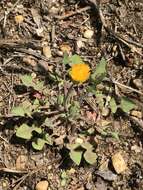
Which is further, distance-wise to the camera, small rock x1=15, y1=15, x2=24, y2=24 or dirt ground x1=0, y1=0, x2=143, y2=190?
small rock x1=15, y1=15, x2=24, y2=24

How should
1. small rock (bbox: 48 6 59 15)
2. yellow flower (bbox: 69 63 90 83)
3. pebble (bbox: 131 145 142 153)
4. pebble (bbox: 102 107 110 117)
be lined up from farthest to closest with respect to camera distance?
small rock (bbox: 48 6 59 15) → pebble (bbox: 102 107 110 117) → pebble (bbox: 131 145 142 153) → yellow flower (bbox: 69 63 90 83)

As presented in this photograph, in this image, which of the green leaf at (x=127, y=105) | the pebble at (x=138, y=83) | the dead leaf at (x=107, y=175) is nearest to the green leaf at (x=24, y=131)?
the dead leaf at (x=107, y=175)

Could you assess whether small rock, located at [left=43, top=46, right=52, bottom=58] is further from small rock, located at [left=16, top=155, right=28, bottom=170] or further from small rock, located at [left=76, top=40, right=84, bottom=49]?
small rock, located at [left=16, top=155, right=28, bottom=170]

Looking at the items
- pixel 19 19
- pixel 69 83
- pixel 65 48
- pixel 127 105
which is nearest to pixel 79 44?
pixel 65 48

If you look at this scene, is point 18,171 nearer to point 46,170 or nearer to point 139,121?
point 46,170

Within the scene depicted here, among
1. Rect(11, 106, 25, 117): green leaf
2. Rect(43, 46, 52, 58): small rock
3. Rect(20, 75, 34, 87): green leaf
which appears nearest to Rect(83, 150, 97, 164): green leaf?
Rect(11, 106, 25, 117): green leaf

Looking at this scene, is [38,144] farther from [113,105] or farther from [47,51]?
[47,51]

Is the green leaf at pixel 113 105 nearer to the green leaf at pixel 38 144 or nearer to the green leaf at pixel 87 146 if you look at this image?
the green leaf at pixel 87 146
